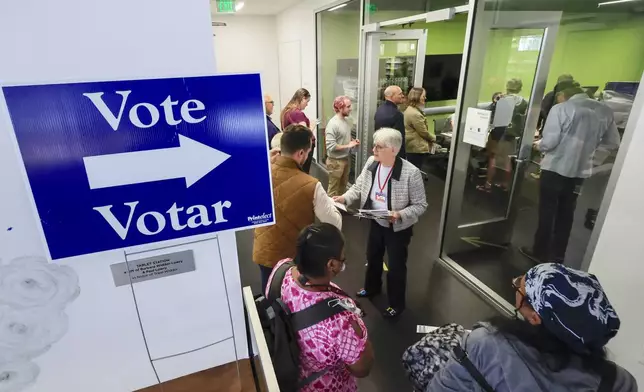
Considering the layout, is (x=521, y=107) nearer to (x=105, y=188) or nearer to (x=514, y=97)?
(x=514, y=97)

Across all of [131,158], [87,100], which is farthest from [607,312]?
[87,100]

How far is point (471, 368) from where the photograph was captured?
997mm

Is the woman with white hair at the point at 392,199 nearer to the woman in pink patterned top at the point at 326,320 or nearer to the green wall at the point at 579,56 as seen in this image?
the woman in pink patterned top at the point at 326,320

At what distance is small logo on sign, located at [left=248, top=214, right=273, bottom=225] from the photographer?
3.33 ft

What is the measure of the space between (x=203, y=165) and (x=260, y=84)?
0.25 meters

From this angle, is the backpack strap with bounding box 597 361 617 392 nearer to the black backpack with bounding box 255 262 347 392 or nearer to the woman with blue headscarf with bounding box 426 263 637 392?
the woman with blue headscarf with bounding box 426 263 637 392

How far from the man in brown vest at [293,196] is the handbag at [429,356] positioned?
2.65 ft

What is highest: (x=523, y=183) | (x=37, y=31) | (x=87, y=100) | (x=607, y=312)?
(x=37, y=31)

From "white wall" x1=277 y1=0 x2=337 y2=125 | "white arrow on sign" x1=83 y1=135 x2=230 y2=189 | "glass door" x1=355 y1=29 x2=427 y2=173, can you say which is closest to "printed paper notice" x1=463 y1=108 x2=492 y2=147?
"glass door" x1=355 y1=29 x2=427 y2=173

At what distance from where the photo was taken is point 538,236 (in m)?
3.18

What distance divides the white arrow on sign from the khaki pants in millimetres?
3363

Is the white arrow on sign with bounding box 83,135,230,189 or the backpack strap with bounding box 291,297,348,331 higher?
the white arrow on sign with bounding box 83,135,230,189

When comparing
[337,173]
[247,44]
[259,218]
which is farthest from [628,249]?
[247,44]

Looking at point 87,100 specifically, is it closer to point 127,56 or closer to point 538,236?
point 127,56
